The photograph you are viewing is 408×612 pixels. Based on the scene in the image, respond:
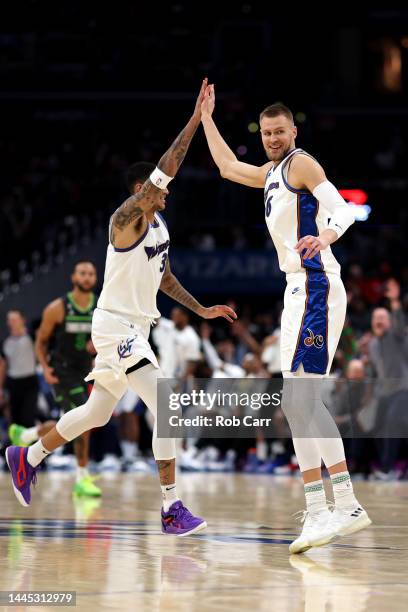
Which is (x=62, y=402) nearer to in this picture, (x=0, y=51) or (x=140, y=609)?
(x=140, y=609)

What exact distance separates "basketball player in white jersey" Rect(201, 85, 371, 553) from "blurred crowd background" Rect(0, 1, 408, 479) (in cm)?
774

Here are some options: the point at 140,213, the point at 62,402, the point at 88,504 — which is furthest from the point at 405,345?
the point at 140,213

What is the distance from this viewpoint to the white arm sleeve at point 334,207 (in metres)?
6.15

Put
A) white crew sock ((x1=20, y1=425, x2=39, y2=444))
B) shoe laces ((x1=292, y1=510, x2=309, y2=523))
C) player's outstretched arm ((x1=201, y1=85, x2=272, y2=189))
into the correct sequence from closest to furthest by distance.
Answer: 1. shoe laces ((x1=292, y1=510, x2=309, y2=523))
2. player's outstretched arm ((x1=201, y1=85, x2=272, y2=189))
3. white crew sock ((x1=20, y1=425, x2=39, y2=444))

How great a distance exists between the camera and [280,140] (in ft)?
21.6

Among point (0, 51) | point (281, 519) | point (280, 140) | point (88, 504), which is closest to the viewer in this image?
point (280, 140)

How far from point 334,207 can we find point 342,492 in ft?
5.10

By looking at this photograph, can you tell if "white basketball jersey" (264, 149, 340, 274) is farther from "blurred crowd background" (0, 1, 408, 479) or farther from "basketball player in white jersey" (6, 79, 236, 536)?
"blurred crowd background" (0, 1, 408, 479)

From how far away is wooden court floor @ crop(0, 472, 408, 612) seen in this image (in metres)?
4.73

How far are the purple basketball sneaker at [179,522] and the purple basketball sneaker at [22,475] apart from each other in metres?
1.00

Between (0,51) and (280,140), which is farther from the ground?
(0,51)

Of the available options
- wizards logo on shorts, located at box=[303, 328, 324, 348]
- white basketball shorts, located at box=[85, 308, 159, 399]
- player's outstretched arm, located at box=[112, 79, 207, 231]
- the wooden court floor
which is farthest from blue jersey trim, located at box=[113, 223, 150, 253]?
the wooden court floor

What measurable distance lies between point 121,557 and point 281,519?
8.09ft

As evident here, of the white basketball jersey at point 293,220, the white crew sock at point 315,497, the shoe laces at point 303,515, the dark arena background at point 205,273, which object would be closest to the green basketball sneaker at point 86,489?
the dark arena background at point 205,273
